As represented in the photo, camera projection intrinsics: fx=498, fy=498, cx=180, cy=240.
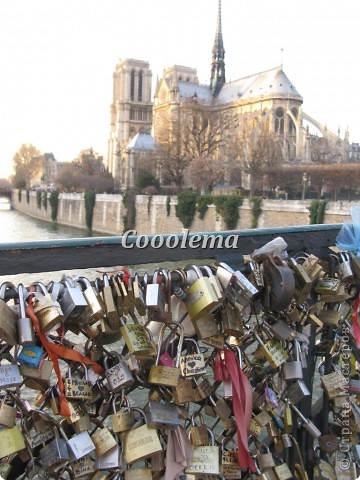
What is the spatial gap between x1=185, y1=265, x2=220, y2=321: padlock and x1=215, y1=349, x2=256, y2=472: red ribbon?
197 millimetres

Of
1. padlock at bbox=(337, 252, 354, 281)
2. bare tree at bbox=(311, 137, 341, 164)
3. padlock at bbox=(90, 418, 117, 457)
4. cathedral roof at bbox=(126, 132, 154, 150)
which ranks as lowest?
padlock at bbox=(90, 418, 117, 457)

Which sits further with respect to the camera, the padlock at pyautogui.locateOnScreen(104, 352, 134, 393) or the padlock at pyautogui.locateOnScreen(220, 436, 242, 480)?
the padlock at pyautogui.locateOnScreen(220, 436, 242, 480)

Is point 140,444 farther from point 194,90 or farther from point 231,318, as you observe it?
point 194,90

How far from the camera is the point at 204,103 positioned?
42688mm

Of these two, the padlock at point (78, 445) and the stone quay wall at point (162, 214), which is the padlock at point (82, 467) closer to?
the padlock at point (78, 445)


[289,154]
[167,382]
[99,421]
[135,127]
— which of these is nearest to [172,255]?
[167,382]

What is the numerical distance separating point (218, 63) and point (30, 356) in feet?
229

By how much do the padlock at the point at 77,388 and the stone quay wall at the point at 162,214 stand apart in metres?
14.2

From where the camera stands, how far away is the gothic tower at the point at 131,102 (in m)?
70.2

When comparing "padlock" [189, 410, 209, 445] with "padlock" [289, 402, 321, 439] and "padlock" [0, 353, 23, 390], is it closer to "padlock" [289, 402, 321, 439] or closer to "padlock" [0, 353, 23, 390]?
"padlock" [289, 402, 321, 439]

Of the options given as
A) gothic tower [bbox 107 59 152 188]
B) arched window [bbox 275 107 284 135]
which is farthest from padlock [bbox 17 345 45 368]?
gothic tower [bbox 107 59 152 188]

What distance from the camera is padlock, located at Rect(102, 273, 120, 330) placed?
1.25 m

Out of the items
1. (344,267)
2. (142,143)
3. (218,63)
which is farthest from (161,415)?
(218,63)

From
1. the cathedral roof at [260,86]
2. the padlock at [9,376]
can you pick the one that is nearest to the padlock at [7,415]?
the padlock at [9,376]
